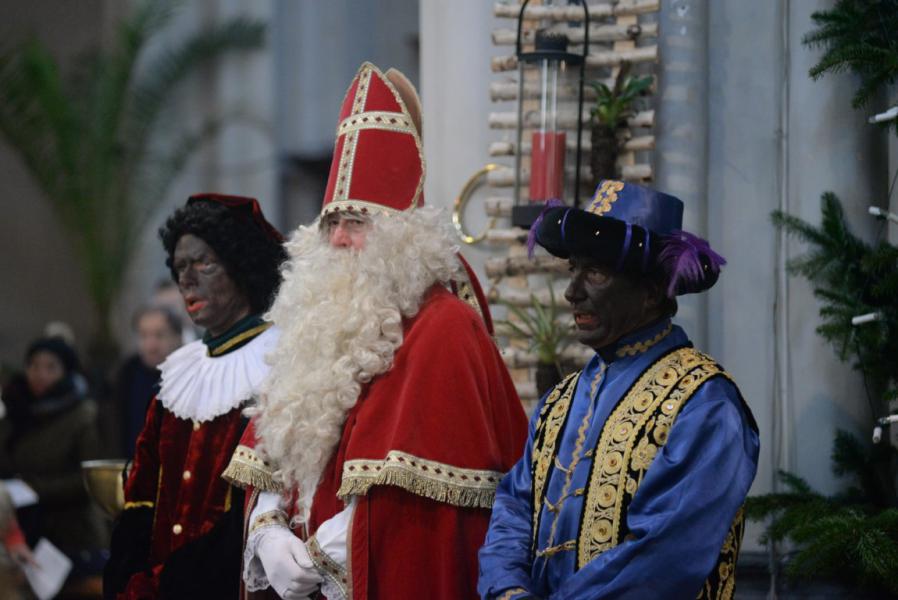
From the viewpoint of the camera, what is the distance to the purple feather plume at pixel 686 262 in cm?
342

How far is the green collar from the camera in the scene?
4.68 meters

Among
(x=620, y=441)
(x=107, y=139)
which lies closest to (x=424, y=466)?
(x=620, y=441)

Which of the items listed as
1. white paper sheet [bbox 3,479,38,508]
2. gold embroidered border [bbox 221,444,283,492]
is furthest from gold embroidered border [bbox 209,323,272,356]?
white paper sheet [bbox 3,479,38,508]

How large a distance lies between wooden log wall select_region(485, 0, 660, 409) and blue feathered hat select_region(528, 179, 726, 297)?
1.63 metres

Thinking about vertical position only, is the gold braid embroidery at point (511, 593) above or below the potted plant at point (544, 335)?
below

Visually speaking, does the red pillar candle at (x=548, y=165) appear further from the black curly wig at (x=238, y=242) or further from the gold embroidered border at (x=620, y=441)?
the gold embroidered border at (x=620, y=441)

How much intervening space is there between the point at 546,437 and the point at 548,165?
1.77 m

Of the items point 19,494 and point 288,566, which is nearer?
point 288,566

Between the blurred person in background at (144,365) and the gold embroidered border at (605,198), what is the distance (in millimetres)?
2687

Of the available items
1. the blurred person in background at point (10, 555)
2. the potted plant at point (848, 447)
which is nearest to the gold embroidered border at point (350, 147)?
the potted plant at point (848, 447)

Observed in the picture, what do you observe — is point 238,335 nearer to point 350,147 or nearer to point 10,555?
point 350,147

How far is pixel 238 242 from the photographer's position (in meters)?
4.68

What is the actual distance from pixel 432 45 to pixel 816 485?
2432mm

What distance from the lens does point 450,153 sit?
5.73 metres
